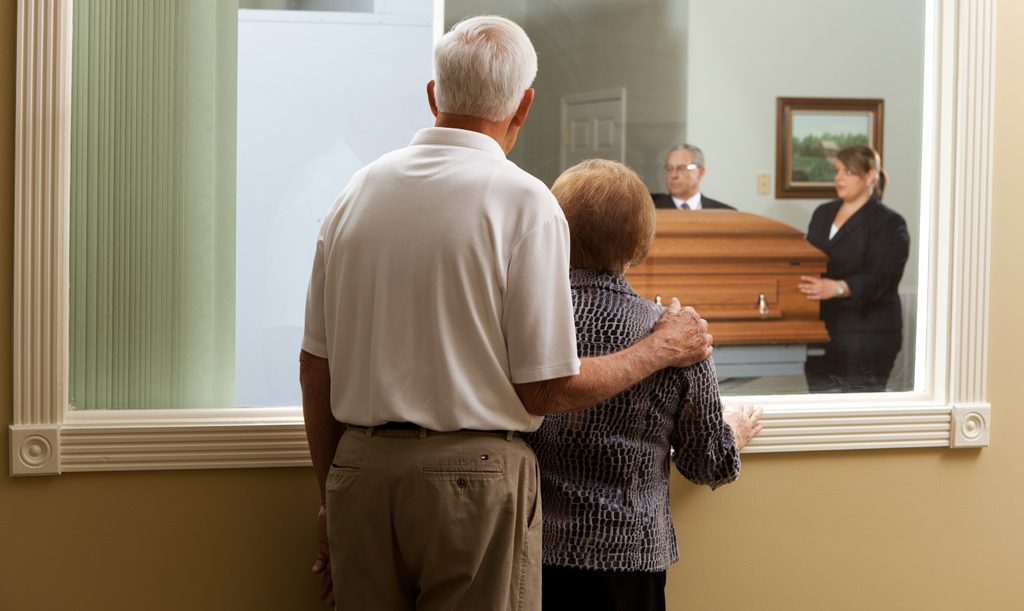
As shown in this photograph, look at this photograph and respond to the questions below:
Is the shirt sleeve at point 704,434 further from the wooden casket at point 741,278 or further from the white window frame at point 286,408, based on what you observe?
the wooden casket at point 741,278

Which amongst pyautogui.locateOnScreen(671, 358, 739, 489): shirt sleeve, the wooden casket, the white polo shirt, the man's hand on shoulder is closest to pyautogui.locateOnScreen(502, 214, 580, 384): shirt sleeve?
the white polo shirt

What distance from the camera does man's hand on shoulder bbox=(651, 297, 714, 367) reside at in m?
2.10

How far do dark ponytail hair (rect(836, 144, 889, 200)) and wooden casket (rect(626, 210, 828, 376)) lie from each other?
0.89 ft

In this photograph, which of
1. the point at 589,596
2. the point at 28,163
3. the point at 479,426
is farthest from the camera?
the point at 28,163

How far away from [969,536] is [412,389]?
203cm

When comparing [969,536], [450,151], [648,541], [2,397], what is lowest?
[969,536]

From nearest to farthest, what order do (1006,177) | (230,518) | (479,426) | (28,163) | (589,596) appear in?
1. (479,426)
2. (589,596)
3. (28,163)
4. (230,518)
5. (1006,177)

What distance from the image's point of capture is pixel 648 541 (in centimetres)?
218

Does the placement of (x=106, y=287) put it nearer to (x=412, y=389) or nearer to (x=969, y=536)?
(x=412, y=389)

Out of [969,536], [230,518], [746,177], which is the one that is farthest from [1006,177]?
[230,518]

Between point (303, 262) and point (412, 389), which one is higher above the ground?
point (303, 262)

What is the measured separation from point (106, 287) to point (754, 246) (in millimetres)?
1831

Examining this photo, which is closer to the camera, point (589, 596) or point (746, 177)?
point (589, 596)

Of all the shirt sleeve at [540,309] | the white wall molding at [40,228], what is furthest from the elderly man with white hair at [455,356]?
the white wall molding at [40,228]
